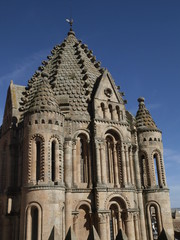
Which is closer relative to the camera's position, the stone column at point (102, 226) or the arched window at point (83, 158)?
the stone column at point (102, 226)

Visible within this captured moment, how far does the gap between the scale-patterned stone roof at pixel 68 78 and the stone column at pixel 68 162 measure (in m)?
4.03

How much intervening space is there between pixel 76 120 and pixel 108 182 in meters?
7.77

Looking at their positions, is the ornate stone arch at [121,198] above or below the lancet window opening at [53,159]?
below

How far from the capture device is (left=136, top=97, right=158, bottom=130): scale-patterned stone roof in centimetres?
3742

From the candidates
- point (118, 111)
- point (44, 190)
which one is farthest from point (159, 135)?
point (44, 190)

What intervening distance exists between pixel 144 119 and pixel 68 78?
11.9 metres

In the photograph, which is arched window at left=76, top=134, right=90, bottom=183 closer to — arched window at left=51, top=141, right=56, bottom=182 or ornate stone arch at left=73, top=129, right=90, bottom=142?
ornate stone arch at left=73, top=129, right=90, bottom=142

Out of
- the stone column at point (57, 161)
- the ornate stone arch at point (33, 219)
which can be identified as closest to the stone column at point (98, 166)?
the stone column at point (57, 161)

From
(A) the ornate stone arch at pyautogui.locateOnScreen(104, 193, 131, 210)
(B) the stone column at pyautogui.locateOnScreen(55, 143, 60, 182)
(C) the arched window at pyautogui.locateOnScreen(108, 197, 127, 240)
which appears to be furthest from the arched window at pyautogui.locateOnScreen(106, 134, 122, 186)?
(B) the stone column at pyautogui.locateOnScreen(55, 143, 60, 182)

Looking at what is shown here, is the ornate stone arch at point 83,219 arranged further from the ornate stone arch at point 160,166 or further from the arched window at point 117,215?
the ornate stone arch at point 160,166

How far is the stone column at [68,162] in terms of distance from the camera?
1128 inches

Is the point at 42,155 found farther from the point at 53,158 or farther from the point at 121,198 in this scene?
the point at 121,198

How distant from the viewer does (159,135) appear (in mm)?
37281

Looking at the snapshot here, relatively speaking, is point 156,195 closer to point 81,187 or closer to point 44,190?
point 81,187
